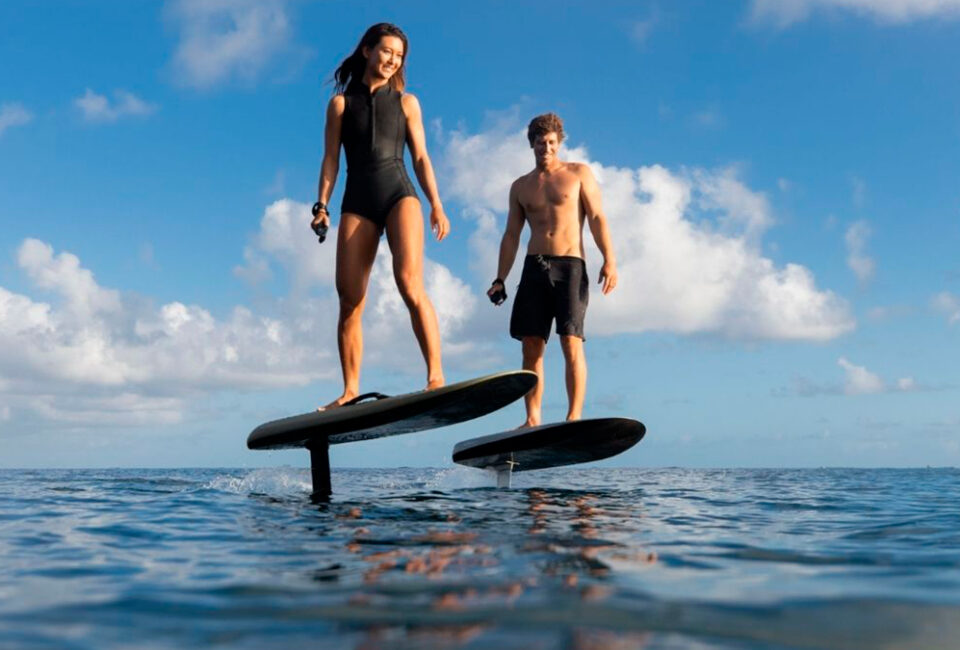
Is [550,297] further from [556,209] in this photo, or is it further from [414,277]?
[414,277]

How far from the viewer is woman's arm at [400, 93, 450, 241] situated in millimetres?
6203

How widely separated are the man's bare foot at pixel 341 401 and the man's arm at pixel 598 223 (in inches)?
102

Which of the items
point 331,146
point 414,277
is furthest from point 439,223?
point 331,146

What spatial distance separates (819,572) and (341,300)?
14.1 feet

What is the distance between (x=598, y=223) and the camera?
7.68 m

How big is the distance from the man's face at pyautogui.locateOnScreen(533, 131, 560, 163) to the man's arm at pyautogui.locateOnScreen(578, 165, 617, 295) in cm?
28

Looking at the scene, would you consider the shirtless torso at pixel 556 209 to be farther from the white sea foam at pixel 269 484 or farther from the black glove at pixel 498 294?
the white sea foam at pixel 269 484

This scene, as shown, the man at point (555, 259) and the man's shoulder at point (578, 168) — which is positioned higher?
the man's shoulder at point (578, 168)

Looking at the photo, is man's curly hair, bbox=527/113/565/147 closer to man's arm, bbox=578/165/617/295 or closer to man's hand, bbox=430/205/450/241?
man's arm, bbox=578/165/617/295

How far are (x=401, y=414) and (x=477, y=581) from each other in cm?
338

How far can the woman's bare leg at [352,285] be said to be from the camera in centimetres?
621

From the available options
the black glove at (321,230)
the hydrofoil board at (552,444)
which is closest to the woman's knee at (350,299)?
the black glove at (321,230)

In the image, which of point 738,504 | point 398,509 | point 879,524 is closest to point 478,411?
point 398,509

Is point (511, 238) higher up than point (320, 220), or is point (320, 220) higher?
point (511, 238)
